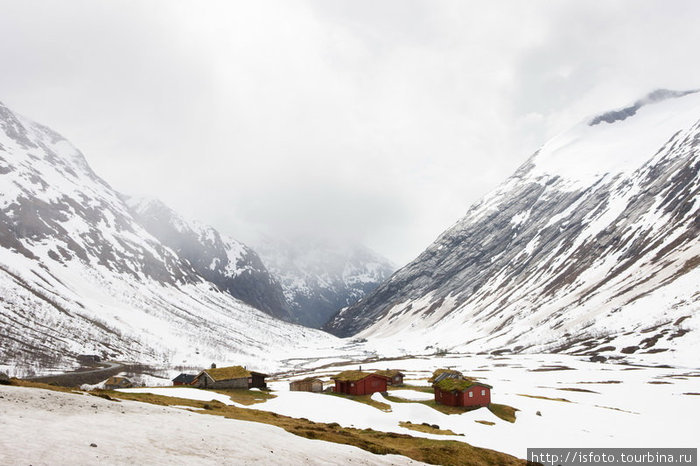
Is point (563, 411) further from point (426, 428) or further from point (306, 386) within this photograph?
point (306, 386)

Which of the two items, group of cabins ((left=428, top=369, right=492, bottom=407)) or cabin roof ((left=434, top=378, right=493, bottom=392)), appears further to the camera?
cabin roof ((left=434, top=378, right=493, bottom=392))

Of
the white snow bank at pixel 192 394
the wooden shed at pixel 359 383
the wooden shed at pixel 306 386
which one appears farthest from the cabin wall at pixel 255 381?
the white snow bank at pixel 192 394

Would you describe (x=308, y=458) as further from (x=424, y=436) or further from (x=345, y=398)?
(x=345, y=398)

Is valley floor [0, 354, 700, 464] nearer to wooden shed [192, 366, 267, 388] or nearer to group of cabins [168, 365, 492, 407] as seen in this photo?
group of cabins [168, 365, 492, 407]

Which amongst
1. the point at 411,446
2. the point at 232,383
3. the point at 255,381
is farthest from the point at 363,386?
the point at 411,446

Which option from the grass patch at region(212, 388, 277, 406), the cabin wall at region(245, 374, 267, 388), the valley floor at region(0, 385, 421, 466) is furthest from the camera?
the cabin wall at region(245, 374, 267, 388)

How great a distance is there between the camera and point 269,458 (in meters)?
24.5

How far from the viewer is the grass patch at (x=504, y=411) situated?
69688 mm

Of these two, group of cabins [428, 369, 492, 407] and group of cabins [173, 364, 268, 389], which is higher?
group of cabins [428, 369, 492, 407]

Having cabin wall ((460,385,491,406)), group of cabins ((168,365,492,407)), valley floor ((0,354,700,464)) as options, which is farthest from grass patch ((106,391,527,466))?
group of cabins ((168,365,492,407))

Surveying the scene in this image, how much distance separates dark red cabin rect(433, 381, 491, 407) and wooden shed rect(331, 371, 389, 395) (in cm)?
1513

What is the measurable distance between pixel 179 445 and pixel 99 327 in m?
199

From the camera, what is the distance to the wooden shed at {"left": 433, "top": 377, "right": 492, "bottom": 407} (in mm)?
75562

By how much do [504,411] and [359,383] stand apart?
87.3 ft
